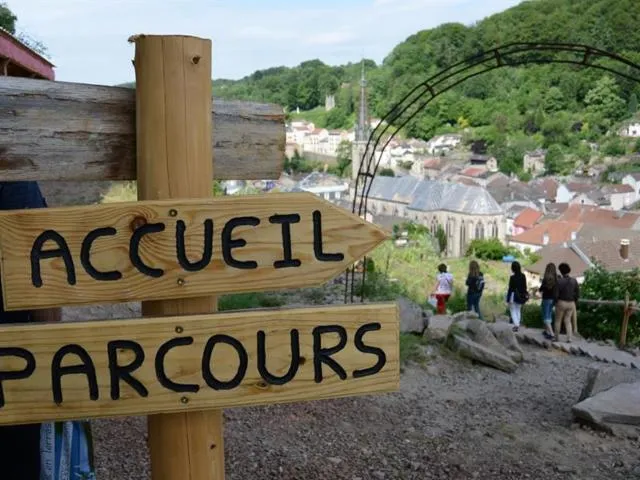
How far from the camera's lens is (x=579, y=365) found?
23.4ft

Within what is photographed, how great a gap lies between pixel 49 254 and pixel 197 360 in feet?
1.14

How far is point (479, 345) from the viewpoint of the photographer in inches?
262

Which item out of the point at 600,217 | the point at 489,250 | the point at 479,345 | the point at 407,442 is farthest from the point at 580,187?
the point at 407,442

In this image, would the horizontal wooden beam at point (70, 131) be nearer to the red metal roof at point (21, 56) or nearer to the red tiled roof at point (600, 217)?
the red metal roof at point (21, 56)

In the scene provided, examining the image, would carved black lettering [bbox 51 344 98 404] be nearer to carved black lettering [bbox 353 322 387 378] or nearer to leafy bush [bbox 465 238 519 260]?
carved black lettering [bbox 353 322 387 378]

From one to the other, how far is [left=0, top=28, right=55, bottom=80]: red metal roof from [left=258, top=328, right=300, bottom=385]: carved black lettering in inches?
256

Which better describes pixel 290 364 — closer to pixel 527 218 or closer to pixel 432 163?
pixel 527 218

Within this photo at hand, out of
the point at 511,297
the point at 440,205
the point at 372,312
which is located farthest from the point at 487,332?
the point at 440,205

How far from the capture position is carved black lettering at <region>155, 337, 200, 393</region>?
132 cm

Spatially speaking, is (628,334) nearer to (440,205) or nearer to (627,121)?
(440,205)

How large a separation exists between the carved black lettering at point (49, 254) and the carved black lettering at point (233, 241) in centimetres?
29

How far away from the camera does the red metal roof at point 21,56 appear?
7441 millimetres

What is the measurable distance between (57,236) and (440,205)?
5630 cm

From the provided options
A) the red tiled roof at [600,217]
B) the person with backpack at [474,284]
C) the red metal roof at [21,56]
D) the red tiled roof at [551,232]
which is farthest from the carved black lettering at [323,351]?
the red tiled roof at [600,217]
